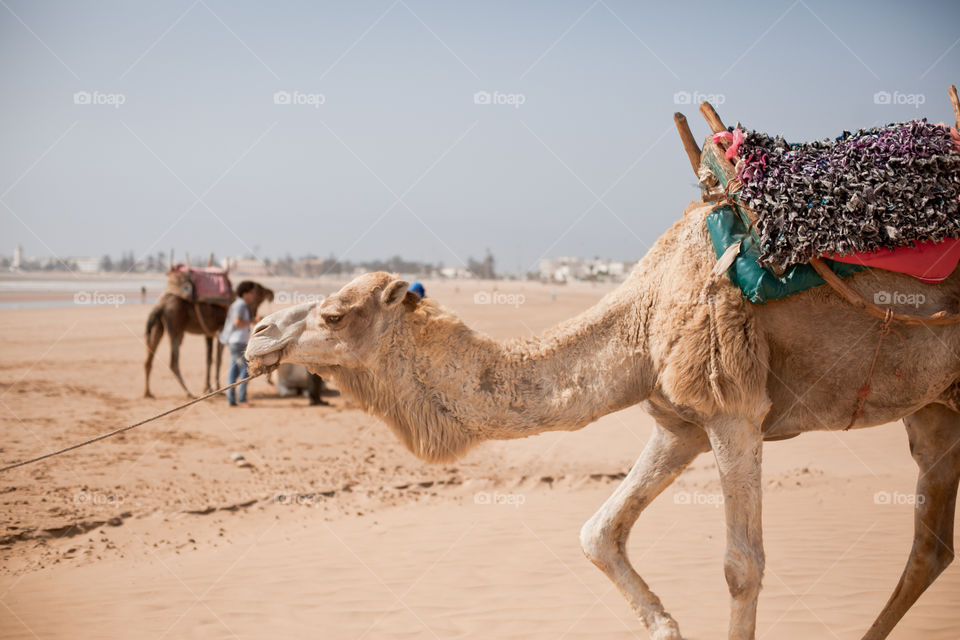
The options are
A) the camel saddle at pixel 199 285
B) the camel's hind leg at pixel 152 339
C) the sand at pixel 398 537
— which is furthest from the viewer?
the camel saddle at pixel 199 285

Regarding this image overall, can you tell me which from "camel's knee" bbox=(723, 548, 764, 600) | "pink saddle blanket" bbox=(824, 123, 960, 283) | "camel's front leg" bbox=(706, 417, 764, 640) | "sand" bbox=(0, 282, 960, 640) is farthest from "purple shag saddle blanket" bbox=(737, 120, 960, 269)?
"sand" bbox=(0, 282, 960, 640)

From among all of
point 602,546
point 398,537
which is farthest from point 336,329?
point 398,537

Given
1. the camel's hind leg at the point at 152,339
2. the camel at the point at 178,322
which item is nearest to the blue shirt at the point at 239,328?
the camel at the point at 178,322

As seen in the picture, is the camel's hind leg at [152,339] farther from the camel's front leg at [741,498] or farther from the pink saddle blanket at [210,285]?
the camel's front leg at [741,498]

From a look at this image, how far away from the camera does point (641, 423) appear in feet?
40.0

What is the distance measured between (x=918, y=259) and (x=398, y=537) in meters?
4.78

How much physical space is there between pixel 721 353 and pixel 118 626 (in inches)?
161

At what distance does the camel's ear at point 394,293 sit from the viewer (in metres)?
3.75

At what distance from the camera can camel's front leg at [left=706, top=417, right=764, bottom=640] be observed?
12.4 feet

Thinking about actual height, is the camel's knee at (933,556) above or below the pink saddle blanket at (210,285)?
below

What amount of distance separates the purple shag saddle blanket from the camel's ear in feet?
5.62

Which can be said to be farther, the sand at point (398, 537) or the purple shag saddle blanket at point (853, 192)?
the sand at point (398, 537)

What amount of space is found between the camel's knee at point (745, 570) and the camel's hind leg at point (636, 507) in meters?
0.52

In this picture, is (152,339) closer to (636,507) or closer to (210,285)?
(210,285)
